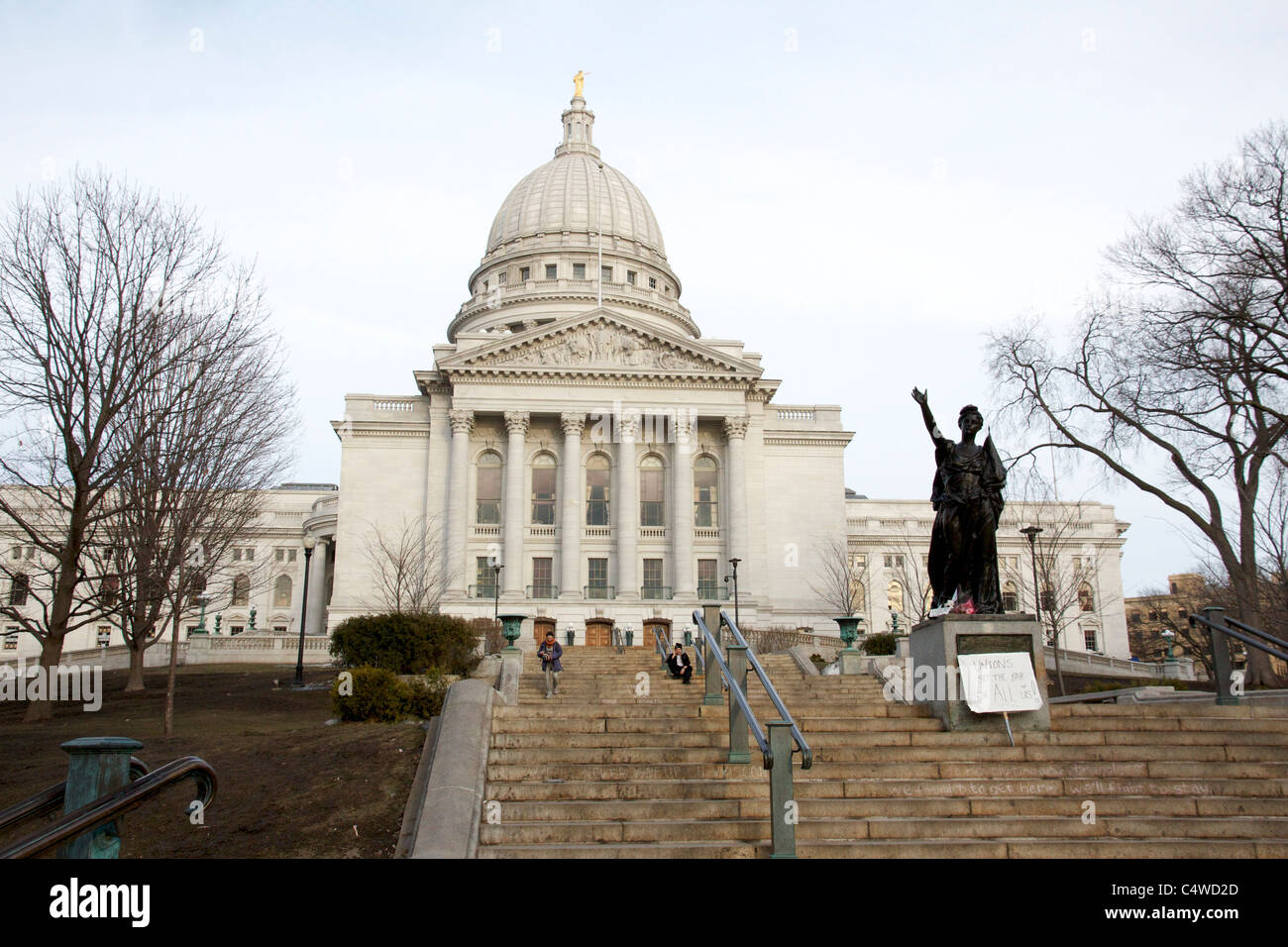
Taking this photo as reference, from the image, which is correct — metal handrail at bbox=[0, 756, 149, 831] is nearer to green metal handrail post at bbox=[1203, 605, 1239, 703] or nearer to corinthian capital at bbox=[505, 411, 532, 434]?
green metal handrail post at bbox=[1203, 605, 1239, 703]

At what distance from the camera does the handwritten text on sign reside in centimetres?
1255

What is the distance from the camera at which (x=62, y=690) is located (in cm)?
2758

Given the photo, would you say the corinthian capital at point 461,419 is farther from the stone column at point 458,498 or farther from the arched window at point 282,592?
the arched window at point 282,592

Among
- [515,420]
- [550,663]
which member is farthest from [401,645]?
[515,420]

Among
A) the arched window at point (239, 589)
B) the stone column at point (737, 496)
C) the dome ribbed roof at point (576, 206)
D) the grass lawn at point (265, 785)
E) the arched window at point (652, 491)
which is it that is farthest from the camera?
the dome ribbed roof at point (576, 206)

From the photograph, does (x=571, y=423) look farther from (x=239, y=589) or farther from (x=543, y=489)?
(x=239, y=589)

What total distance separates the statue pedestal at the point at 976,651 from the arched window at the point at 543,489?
40671 millimetres

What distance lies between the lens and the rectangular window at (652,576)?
51.8m

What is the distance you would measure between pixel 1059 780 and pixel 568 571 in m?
40.3

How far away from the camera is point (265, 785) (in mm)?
12086

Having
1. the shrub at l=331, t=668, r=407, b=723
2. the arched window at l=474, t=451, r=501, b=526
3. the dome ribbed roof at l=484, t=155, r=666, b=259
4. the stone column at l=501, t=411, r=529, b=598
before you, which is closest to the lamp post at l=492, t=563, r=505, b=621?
the stone column at l=501, t=411, r=529, b=598

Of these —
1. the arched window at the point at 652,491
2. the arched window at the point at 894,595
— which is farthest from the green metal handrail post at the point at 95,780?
the arched window at the point at 894,595

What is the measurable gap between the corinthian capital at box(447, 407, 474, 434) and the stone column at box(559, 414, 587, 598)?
5.03 meters

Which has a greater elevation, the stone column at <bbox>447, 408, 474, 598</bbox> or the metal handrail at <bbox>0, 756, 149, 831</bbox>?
the stone column at <bbox>447, 408, 474, 598</bbox>
